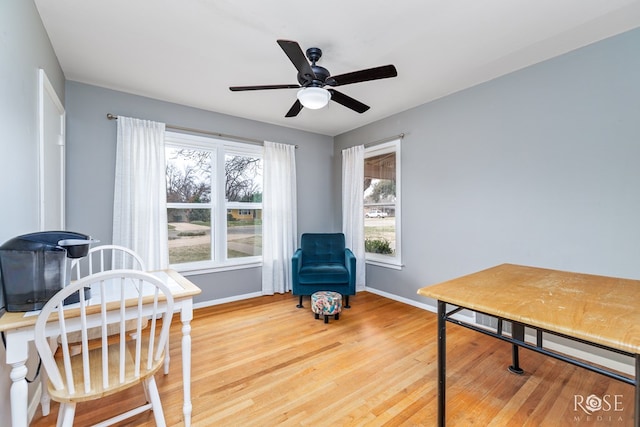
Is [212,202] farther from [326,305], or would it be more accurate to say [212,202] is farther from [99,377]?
[99,377]

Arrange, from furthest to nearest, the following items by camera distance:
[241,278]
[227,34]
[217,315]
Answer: [241,278] → [217,315] → [227,34]

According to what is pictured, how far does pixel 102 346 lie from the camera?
1196mm

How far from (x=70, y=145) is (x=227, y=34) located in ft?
6.65

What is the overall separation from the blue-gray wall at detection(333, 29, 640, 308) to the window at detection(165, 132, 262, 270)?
212 centimetres

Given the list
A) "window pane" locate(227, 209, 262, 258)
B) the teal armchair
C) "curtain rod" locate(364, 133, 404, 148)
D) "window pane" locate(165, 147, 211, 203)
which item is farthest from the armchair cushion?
"curtain rod" locate(364, 133, 404, 148)

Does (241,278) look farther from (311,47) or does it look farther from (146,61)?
(311,47)

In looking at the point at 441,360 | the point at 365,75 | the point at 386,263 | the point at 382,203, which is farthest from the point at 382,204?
the point at 441,360

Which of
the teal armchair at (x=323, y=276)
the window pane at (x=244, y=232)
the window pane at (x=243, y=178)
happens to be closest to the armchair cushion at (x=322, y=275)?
the teal armchair at (x=323, y=276)

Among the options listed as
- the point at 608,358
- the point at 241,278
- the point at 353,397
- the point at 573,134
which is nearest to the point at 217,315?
the point at 241,278

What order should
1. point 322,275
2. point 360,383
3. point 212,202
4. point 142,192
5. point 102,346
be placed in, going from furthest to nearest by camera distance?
point 212,202 → point 322,275 → point 142,192 → point 360,383 → point 102,346

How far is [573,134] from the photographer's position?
86.2 inches

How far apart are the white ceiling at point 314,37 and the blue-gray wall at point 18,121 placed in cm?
32

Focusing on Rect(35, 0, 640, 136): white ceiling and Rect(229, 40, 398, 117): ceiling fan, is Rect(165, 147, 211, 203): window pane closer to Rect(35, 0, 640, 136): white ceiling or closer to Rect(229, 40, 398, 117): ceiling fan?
Rect(35, 0, 640, 136): white ceiling

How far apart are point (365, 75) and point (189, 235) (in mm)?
2762
